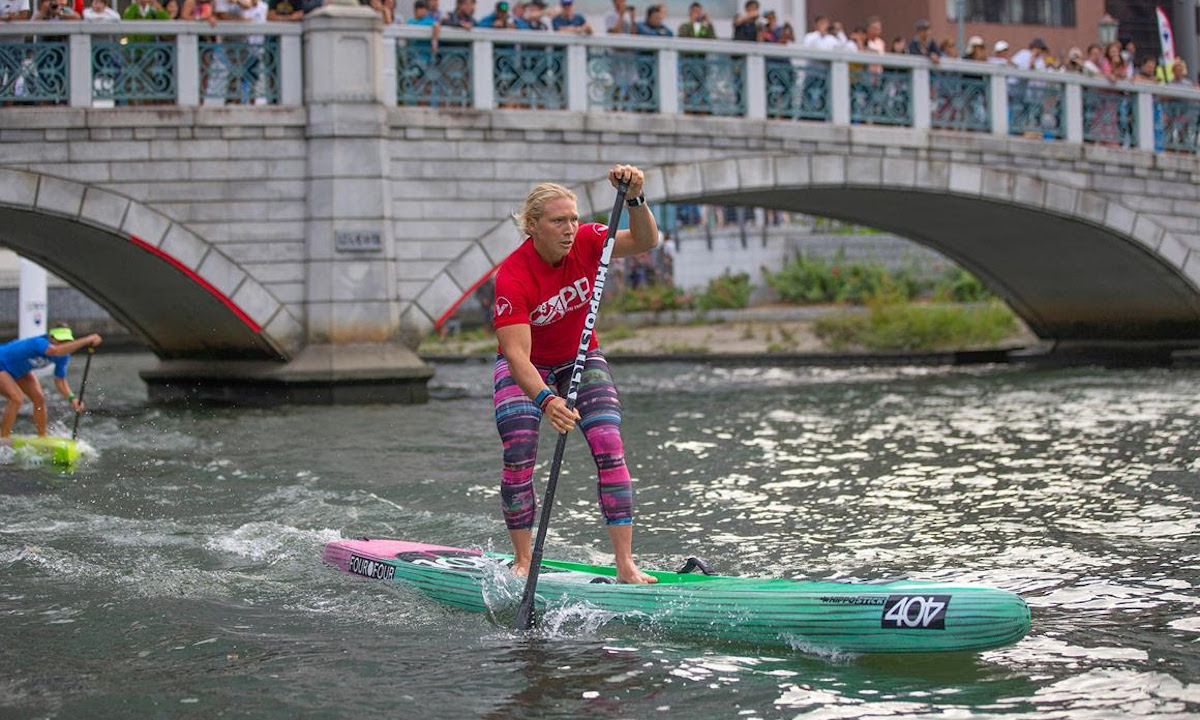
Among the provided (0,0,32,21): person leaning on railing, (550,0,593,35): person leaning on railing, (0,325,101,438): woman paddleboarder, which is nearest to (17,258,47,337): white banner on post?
(0,0,32,21): person leaning on railing

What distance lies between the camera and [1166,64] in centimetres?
2105

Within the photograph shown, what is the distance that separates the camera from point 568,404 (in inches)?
228

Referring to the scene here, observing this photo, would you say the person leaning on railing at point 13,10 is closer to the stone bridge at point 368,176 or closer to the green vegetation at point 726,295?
the stone bridge at point 368,176

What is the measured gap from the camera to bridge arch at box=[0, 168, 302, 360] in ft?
50.1

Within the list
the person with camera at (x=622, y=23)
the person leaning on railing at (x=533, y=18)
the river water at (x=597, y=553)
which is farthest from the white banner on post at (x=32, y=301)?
the person with camera at (x=622, y=23)

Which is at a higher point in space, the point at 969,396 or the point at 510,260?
the point at 510,260

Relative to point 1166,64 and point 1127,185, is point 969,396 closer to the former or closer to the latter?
point 1127,185

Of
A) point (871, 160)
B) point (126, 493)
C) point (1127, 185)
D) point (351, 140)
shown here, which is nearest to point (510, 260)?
point (126, 493)

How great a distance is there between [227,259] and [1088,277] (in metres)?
12.4

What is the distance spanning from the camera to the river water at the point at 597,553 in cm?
482

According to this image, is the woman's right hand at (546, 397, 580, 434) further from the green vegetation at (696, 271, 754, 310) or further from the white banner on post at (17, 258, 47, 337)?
the green vegetation at (696, 271, 754, 310)

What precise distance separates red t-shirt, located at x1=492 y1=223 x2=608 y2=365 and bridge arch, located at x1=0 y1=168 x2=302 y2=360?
33.5 ft

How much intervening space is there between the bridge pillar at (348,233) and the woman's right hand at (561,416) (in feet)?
34.1

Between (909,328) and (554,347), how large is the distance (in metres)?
17.5
